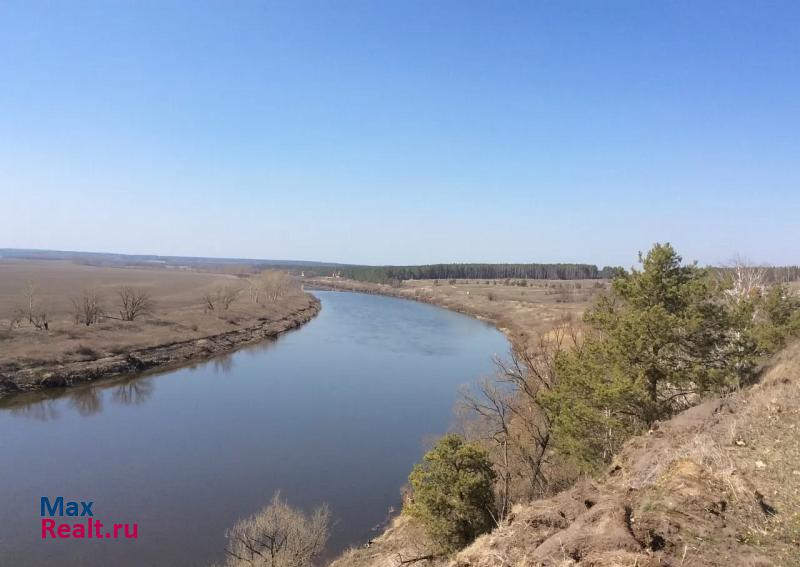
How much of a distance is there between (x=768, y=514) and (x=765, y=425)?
120 inches

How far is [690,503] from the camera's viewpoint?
19.6ft

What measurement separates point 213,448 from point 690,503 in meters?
19.1

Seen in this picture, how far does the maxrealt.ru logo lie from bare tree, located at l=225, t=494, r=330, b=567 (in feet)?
11.8

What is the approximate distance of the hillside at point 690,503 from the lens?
5.18 metres

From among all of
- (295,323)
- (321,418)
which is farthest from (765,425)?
(295,323)

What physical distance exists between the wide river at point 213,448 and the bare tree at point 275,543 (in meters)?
1.21

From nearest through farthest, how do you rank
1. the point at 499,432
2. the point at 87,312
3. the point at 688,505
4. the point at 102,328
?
the point at 688,505, the point at 499,432, the point at 102,328, the point at 87,312

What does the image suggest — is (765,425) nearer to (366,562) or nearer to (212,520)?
(366,562)

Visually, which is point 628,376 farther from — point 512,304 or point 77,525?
point 512,304

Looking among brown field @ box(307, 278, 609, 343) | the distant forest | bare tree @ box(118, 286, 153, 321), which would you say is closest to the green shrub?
brown field @ box(307, 278, 609, 343)

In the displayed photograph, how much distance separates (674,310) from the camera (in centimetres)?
1096

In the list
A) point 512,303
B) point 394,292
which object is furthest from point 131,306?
point 394,292

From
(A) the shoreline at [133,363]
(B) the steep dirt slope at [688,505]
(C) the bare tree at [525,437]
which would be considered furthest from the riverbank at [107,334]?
(B) the steep dirt slope at [688,505]

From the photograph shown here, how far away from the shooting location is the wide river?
14.3 metres
